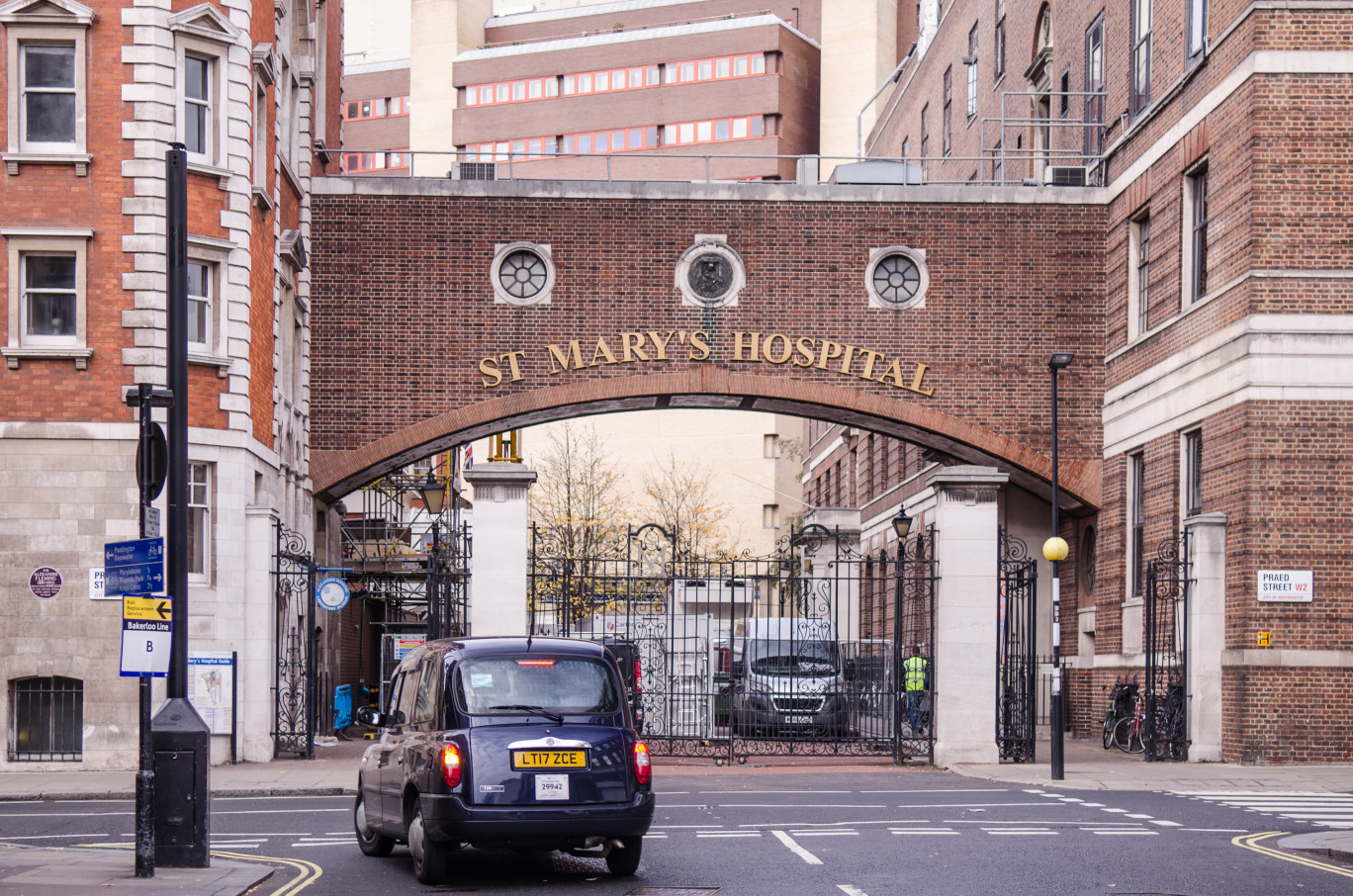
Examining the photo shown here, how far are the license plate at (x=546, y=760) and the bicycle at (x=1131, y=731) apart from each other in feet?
55.2

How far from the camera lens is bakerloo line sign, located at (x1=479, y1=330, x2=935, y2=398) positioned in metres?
32.7

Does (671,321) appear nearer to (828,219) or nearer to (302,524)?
(828,219)

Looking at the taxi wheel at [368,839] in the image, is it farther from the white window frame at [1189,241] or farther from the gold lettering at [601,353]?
the gold lettering at [601,353]

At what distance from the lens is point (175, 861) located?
1352 cm

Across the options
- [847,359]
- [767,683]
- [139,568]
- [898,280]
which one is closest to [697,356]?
[847,359]

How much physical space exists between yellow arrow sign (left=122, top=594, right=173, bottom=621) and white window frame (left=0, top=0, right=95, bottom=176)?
573 inches

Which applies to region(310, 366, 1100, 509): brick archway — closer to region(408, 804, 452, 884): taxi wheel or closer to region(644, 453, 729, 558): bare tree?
region(408, 804, 452, 884): taxi wheel

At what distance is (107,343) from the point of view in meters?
26.0

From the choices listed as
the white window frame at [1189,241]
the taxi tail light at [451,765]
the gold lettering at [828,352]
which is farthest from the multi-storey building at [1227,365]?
the taxi tail light at [451,765]

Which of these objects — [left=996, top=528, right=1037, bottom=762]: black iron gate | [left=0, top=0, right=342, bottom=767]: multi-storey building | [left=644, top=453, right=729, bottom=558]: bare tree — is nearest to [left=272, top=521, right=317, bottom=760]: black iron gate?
[left=0, top=0, right=342, bottom=767]: multi-storey building

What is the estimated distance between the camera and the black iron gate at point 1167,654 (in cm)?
2641

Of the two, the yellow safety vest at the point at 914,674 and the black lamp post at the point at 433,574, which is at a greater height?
the black lamp post at the point at 433,574

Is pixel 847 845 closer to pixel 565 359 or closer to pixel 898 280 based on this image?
pixel 565 359

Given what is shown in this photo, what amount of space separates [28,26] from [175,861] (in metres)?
16.6
